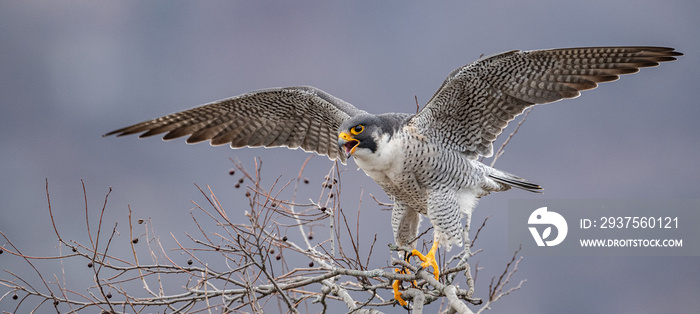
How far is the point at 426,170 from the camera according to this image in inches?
177

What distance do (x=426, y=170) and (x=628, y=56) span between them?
1507 mm

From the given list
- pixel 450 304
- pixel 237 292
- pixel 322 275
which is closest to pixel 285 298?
pixel 322 275

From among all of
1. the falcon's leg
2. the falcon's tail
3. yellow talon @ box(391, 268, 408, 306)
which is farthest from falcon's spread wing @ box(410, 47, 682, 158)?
yellow talon @ box(391, 268, 408, 306)

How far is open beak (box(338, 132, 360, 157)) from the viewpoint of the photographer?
432cm

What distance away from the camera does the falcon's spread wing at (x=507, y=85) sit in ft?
14.2

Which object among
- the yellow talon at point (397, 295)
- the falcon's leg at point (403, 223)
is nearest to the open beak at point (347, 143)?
the falcon's leg at point (403, 223)

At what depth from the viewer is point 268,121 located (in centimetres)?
530

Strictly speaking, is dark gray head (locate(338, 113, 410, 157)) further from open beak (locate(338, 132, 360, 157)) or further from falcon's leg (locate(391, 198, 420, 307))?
falcon's leg (locate(391, 198, 420, 307))

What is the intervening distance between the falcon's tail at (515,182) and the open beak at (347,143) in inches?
44.8

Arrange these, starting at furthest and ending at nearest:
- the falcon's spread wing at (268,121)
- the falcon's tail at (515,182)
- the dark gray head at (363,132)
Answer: the falcon's spread wing at (268,121) < the falcon's tail at (515,182) < the dark gray head at (363,132)

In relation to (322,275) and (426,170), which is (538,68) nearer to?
(426,170)

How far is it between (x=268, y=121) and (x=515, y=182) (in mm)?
1987

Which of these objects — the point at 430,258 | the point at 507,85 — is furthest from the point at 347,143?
the point at 507,85

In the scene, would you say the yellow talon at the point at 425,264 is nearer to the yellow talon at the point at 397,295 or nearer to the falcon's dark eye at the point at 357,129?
the yellow talon at the point at 397,295
